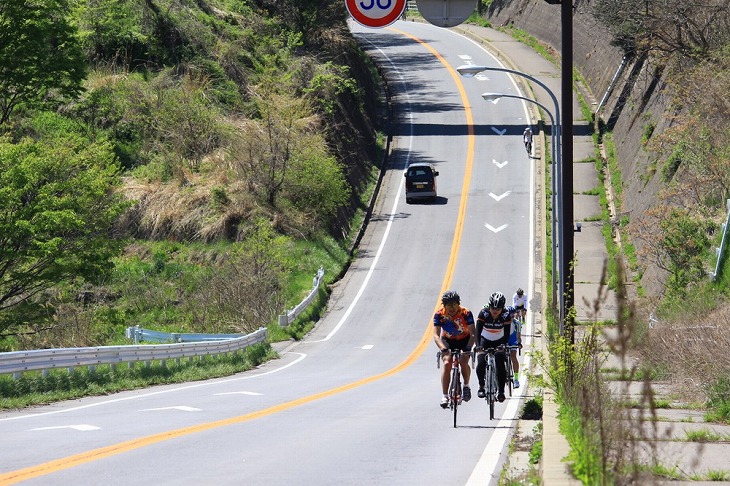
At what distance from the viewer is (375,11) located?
12602mm

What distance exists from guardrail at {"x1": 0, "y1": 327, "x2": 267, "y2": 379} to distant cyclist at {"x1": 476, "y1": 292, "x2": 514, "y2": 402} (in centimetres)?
875

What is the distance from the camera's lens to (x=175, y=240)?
50.9 m

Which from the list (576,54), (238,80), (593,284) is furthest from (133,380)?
(576,54)

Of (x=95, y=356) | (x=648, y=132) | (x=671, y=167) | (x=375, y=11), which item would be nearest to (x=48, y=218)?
(x=95, y=356)

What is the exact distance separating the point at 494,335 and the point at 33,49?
108ft

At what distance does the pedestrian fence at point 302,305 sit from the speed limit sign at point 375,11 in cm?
2871

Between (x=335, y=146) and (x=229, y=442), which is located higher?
(x=335, y=146)

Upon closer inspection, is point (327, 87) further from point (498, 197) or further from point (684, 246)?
point (684, 246)

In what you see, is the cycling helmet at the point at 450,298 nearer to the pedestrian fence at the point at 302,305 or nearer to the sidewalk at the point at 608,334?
the sidewalk at the point at 608,334

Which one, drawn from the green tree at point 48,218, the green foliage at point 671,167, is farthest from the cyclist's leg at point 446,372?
the green foliage at point 671,167

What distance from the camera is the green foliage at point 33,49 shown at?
144 ft

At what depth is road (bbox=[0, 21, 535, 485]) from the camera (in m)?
11.4

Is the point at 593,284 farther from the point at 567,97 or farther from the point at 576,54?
the point at 576,54

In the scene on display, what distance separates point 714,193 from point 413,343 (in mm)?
11240
